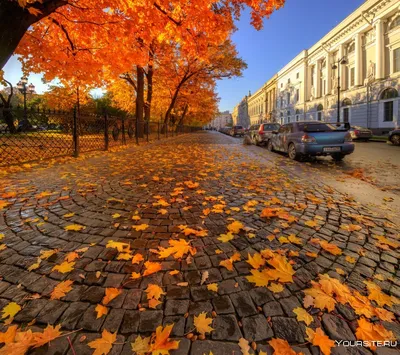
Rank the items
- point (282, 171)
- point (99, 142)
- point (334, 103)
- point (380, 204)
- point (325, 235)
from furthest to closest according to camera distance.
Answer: point (334, 103)
point (99, 142)
point (282, 171)
point (380, 204)
point (325, 235)

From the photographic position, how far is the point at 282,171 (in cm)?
741

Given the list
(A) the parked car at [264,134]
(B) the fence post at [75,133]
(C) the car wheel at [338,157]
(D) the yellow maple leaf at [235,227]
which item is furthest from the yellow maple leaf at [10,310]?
(A) the parked car at [264,134]

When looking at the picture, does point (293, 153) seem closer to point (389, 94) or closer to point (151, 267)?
point (151, 267)

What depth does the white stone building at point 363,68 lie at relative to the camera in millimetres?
29734

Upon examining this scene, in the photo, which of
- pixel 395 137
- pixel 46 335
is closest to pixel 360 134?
pixel 395 137

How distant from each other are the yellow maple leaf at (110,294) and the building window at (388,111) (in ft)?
124

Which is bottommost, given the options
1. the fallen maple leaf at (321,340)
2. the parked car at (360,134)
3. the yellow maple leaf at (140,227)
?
the fallen maple leaf at (321,340)

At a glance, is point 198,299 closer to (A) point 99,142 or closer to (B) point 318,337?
(B) point 318,337

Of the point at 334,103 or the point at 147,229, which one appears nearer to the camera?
the point at 147,229

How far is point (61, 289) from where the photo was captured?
201cm

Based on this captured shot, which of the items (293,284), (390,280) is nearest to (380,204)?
(390,280)

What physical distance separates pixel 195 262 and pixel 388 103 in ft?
124

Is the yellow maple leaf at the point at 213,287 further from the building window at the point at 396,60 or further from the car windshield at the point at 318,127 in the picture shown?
the building window at the point at 396,60

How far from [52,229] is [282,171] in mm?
6247
